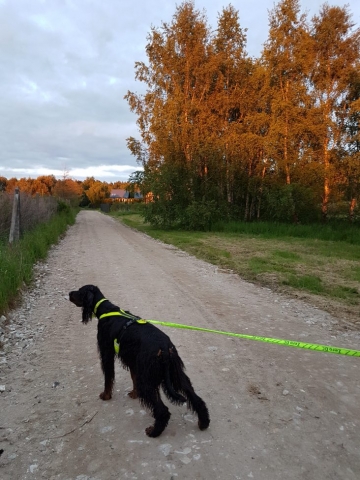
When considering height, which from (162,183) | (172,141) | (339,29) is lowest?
(162,183)

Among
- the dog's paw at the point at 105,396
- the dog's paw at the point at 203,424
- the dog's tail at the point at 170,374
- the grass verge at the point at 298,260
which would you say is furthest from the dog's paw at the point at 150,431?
the grass verge at the point at 298,260

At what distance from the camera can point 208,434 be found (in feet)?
9.38

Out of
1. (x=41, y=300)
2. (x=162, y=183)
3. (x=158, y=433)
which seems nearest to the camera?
(x=158, y=433)

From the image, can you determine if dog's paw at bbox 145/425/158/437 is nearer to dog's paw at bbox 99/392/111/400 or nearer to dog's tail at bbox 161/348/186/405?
dog's tail at bbox 161/348/186/405

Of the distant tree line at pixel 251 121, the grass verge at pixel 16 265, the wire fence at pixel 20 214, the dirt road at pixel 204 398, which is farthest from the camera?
the distant tree line at pixel 251 121

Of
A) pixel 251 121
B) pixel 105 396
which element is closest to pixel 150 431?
pixel 105 396

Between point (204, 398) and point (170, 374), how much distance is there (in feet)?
2.66

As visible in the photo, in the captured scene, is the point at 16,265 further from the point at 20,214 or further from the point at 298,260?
the point at 298,260

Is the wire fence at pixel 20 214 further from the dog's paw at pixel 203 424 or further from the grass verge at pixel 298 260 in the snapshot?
the dog's paw at pixel 203 424

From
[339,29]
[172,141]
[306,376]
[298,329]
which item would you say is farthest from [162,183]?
[306,376]

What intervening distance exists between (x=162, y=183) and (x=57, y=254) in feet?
33.9

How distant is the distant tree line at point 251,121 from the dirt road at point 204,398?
14.9m

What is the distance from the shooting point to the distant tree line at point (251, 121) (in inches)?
770

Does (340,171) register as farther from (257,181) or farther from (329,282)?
(329,282)
